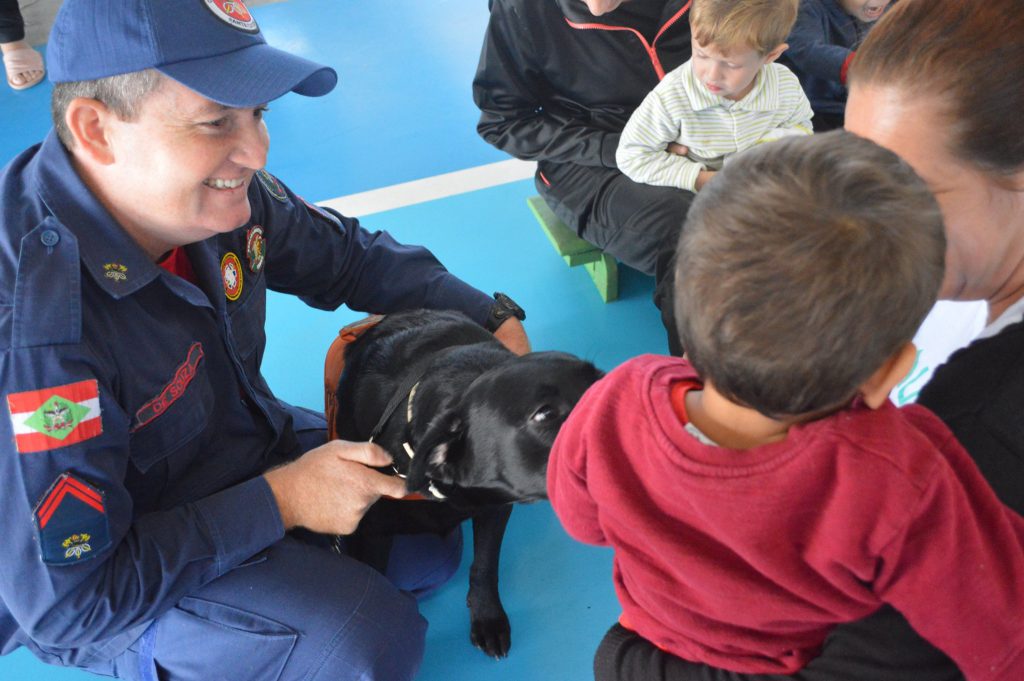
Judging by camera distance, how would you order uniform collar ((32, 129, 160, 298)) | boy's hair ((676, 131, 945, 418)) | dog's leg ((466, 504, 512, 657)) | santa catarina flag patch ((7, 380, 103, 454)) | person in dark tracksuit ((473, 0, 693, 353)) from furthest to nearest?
person in dark tracksuit ((473, 0, 693, 353))
dog's leg ((466, 504, 512, 657))
uniform collar ((32, 129, 160, 298))
santa catarina flag patch ((7, 380, 103, 454))
boy's hair ((676, 131, 945, 418))

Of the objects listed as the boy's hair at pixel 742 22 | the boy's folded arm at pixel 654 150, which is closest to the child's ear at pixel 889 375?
the boy's hair at pixel 742 22

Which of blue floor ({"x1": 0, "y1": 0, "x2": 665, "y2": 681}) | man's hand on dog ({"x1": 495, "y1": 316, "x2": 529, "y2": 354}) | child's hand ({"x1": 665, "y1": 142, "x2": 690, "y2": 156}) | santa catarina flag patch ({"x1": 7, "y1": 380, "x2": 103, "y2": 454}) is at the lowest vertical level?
blue floor ({"x1": 0, "y1": 0, "x2": 665, "y2": 681})

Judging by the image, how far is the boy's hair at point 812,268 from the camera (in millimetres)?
634

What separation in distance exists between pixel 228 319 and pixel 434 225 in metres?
1.58

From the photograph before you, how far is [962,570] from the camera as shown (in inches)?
27.7

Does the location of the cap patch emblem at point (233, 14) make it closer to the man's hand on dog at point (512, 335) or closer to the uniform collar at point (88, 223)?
the uniform collar at point (88, 223)

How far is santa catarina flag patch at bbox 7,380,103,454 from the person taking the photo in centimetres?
118

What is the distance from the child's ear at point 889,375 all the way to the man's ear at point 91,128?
123 centimetres

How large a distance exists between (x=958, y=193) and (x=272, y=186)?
1440 mm

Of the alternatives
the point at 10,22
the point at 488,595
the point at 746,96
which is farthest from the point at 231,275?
the point at 10,22

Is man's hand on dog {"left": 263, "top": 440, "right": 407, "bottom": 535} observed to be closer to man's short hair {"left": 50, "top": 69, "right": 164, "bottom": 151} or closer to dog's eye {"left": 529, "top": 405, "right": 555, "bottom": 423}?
dog's eye {"left": 529, "top": 405, "right": 555, "bottom": 423}

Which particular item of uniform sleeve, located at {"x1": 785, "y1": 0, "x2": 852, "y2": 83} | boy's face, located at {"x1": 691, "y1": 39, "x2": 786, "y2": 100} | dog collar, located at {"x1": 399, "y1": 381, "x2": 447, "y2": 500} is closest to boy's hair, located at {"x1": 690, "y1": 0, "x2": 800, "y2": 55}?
boy's face, located at {"x1": 691, "y1": 39, "x2": 786, "y2": 100}

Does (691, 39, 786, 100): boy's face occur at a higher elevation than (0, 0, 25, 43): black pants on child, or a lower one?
higher

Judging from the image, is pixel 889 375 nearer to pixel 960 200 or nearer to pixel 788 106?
pixel 960 200
